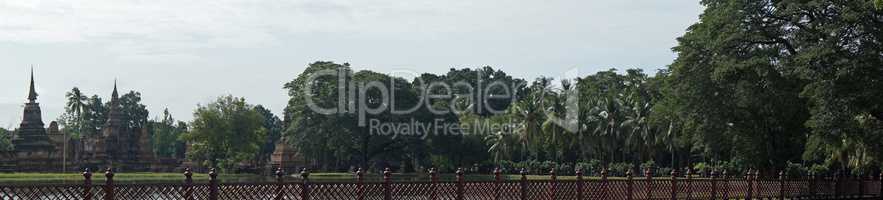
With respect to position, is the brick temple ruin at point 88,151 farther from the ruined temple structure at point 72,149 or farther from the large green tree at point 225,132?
the large green tree at point 225,132

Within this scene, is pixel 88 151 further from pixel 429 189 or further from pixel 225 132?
pixel 429 189

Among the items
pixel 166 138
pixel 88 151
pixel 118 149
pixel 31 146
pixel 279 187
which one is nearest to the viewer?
pixel 279 187

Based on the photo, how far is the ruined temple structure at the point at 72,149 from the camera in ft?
270

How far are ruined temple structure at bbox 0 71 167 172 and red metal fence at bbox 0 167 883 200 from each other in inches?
2471

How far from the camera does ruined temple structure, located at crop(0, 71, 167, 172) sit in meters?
82.4

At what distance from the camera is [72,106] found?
359ft

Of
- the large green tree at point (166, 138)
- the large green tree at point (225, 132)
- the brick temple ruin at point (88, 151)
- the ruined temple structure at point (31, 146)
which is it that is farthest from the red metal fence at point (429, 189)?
the large green tree at point (166, 138)

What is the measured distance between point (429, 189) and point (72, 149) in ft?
247

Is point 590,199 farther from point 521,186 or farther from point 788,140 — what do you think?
point 788,140

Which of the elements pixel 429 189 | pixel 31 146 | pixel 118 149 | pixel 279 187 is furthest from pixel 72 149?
pixel 279 187

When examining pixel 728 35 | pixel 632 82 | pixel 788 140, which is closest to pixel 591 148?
pixel 632 82

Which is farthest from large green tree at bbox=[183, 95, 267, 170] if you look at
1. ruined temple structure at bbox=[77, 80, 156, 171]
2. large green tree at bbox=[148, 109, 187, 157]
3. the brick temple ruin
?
large green tree at bbox=[148, 109, 187, 157]

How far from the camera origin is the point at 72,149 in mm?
88875

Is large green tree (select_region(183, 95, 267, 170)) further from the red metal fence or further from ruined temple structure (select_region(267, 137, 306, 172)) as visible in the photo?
the red metal fence
